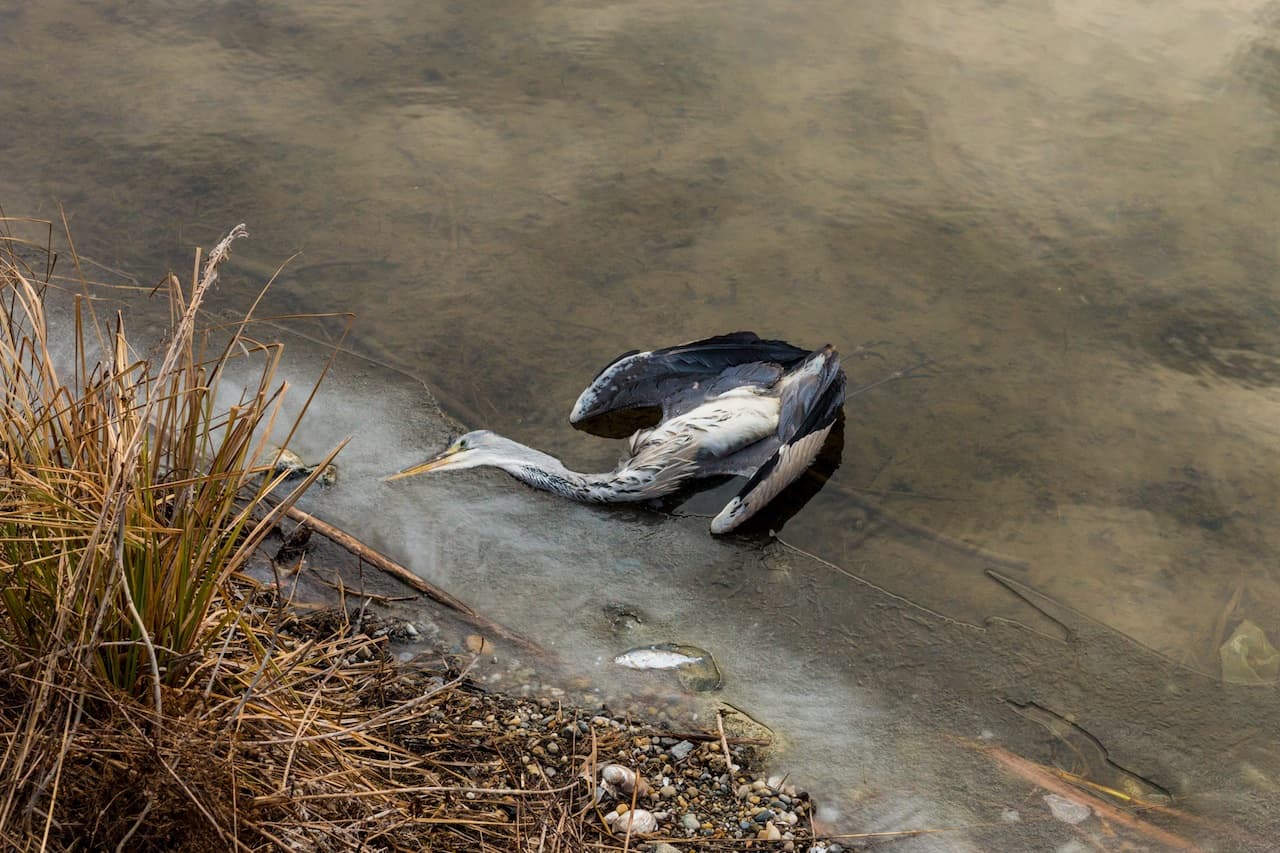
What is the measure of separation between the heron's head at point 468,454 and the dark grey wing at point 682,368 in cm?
43

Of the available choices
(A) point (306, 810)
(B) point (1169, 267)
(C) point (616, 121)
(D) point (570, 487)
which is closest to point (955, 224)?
(B) point (1169, 267)

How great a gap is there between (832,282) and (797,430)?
1.35 m

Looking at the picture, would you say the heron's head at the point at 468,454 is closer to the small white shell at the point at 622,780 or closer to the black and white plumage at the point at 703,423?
the black and white plumage at the point at 703,423

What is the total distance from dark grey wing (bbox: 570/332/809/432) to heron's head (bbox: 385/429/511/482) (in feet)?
1.42

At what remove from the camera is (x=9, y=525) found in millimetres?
2541

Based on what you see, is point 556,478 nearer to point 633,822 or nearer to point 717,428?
point 717,428

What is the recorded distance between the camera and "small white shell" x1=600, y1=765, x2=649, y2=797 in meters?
3.28

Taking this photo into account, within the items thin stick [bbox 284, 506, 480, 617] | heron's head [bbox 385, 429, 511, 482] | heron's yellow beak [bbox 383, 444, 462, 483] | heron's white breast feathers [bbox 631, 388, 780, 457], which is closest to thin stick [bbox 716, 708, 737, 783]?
thin stick [bbox 284, 506, 480, 617]

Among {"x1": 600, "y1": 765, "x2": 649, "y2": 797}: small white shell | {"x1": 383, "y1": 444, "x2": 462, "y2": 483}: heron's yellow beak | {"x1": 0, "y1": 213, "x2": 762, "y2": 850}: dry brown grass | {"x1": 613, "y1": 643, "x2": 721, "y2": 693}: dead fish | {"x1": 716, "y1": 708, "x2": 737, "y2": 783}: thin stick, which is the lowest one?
{"x1": 613, "y1": 643, "x2": 721, "y2": 693}: dead fish

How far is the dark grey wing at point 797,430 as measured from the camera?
4.47m

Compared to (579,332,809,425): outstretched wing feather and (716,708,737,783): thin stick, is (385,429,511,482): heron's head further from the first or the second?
(716,708,737,783): thin stick

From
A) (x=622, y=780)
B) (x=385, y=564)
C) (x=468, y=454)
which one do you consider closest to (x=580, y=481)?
(x=468, y=454)

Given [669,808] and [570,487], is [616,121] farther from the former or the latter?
[669,808]

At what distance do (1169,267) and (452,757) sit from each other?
4.41m
